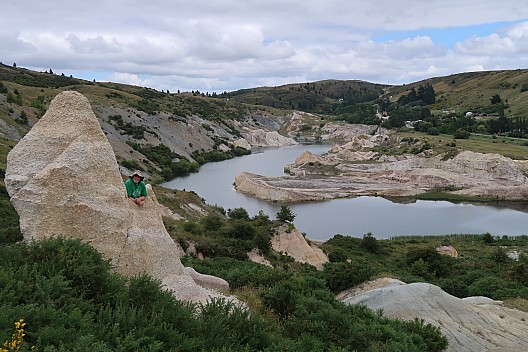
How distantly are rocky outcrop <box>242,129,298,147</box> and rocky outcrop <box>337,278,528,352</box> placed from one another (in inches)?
4685

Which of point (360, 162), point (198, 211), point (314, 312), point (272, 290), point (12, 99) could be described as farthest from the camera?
point (360, 162)

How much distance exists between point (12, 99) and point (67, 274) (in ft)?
219

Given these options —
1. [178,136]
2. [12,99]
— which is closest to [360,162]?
[178,136]

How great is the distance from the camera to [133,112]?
97.4 meters

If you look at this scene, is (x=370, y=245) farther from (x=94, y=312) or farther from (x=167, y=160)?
(x=167, y=160)

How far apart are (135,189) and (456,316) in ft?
35.6

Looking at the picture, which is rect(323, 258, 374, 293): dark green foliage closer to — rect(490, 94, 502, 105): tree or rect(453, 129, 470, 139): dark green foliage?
rect(453, 129, 470, 139): dark green foliage

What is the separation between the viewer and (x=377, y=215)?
5862 centimetres

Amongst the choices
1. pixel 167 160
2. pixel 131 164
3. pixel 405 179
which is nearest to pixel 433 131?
pixel 405 179

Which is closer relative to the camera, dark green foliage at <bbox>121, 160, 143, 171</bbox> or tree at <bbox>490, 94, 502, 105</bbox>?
dark green foliage at <bbox>121, 160, 143, 171</bbox>

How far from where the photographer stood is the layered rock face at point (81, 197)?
373 inches

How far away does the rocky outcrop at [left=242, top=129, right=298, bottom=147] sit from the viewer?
5330 inches

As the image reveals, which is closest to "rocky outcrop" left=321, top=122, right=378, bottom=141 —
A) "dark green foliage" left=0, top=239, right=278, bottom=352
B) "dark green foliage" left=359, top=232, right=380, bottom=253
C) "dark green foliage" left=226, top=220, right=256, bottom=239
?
"dark green foliage" left=359, top=232, right=380, bottom=253

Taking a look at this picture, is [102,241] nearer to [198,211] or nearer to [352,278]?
[352,278]
